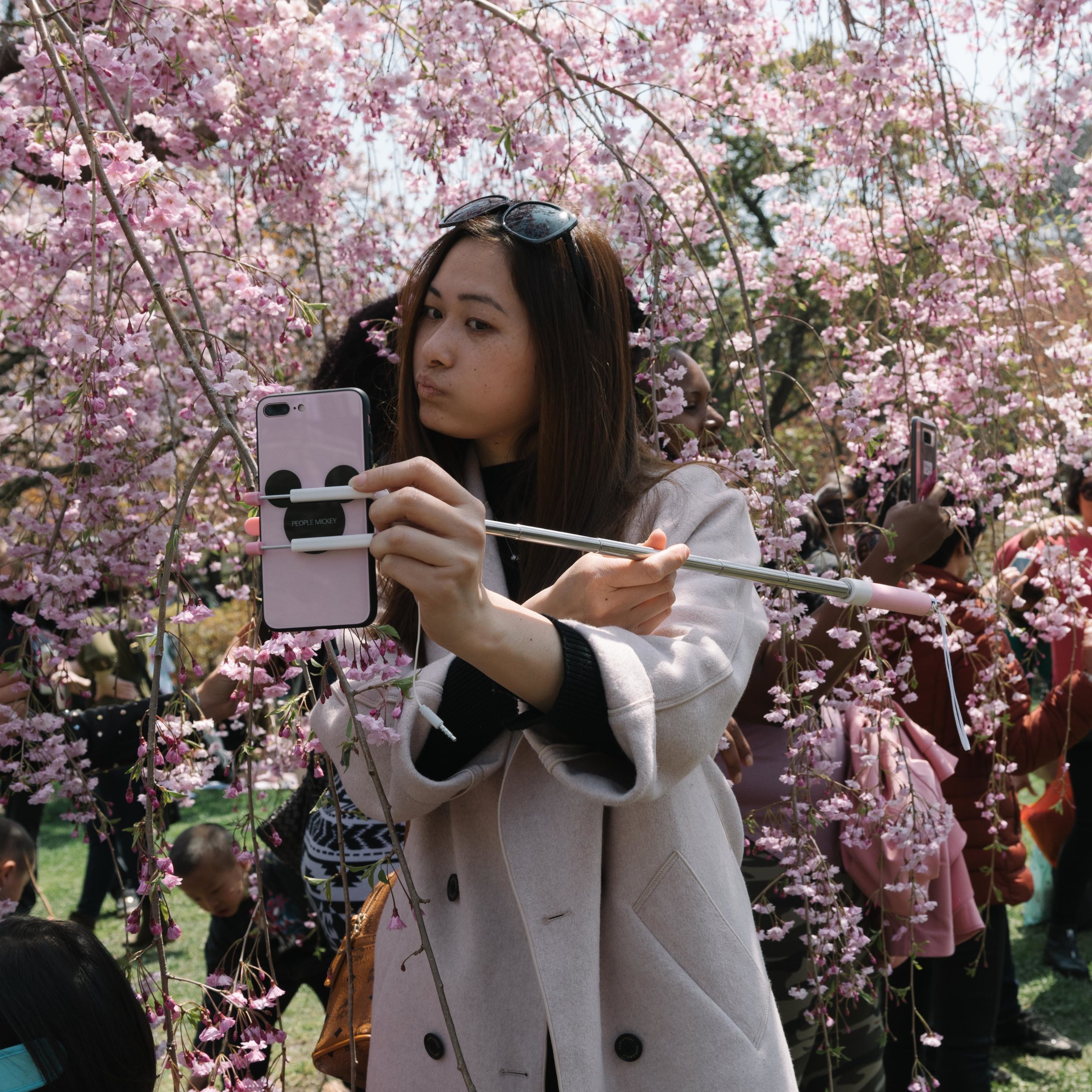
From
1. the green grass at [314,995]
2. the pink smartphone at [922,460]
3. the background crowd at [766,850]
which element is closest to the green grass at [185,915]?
the green grass at [314,995]

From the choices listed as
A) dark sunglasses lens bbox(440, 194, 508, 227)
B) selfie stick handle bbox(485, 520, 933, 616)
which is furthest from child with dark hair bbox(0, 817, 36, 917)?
selfie stick handle bbox(485, 520, 933, 616)

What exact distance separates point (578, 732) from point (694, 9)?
205 cm

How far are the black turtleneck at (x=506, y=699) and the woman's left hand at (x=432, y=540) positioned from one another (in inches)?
4.3

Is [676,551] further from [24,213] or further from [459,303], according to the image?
[24,213]

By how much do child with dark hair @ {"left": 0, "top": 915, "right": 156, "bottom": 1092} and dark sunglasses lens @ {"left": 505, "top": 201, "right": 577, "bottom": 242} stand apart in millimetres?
1005

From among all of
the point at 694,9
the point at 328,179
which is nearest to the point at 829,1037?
the point at 328,179

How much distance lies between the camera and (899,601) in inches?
45.4

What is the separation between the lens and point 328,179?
2.44 metres

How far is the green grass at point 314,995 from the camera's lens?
3211 millimetres

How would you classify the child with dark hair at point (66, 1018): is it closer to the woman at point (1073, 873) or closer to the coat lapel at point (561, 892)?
the coat lapel at point (561, 892)

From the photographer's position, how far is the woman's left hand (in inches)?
36.1

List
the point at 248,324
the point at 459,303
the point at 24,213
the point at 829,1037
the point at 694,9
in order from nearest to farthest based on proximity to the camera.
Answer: the point at 459,303 → the point at 829,1037 → the point at 248,324 → the point at 694,9 → the point at 24,213

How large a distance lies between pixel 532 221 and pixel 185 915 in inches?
187

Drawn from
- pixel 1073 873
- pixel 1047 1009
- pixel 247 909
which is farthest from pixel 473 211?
pixel 1073 873
